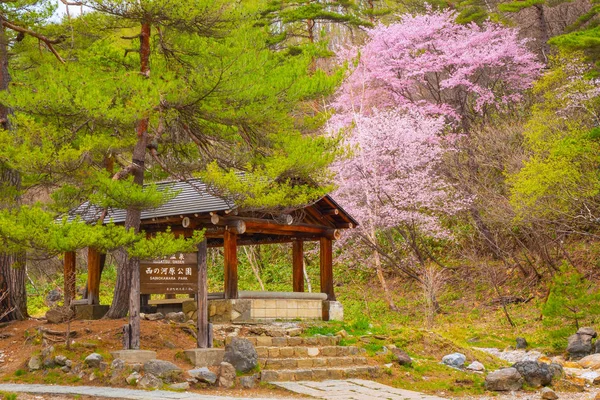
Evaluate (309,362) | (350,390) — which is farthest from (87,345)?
(350,390)

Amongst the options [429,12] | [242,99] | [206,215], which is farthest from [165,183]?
[429,12]

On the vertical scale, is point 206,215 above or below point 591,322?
above

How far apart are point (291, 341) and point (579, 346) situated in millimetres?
5838

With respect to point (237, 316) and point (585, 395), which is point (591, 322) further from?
point (237, 316)

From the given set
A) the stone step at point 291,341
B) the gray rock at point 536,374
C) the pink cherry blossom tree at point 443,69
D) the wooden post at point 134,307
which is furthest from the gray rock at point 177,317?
the pink cherry blossom tree at point 443,69

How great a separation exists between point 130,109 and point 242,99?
1.81 m

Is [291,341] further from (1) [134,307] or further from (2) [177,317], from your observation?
(1) [134,307]

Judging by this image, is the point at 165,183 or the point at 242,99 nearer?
the point at 242,99

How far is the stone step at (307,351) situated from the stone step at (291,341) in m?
0.31

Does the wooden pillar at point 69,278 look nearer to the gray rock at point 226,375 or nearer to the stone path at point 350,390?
the gray rock at point 226,375

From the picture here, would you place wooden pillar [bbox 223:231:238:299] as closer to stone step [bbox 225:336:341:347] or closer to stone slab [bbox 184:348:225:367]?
stone step [bbox 225:336:341:347]

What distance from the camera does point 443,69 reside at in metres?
25.9

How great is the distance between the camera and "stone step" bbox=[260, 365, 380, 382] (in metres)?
10.5

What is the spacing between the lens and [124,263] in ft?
39.3
